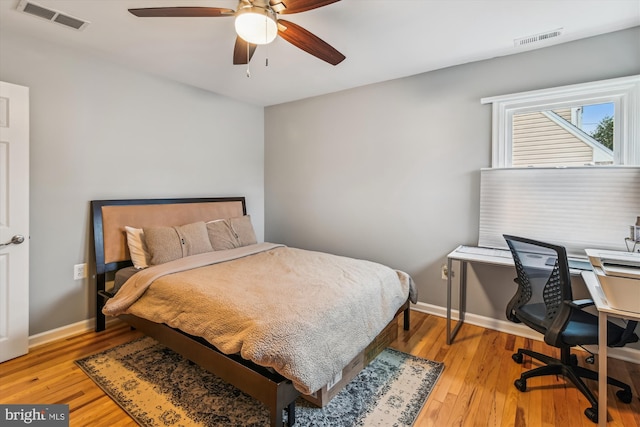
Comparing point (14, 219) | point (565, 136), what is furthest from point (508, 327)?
point (14, 219)

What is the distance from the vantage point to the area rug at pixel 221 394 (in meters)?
1.75

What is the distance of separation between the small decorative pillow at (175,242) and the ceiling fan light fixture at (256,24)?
6.16 ft

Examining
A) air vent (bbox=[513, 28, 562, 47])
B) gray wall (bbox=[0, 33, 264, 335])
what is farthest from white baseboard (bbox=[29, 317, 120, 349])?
air vent (bbox=[513, 28, 562, 47])

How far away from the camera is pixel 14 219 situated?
7.52 feet

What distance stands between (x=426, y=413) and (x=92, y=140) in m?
3.34

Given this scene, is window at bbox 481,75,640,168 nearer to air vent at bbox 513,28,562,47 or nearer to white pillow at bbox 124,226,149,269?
air vent at bbox 513,28,562,47

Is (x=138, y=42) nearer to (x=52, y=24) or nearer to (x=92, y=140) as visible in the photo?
(x=52, y=24)

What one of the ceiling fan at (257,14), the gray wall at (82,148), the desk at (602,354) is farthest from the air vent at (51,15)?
the desk at (602,354)

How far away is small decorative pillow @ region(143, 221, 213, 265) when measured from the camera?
9.13 feet

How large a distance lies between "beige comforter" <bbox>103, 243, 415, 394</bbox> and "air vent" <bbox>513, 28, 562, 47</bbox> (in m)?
2.09

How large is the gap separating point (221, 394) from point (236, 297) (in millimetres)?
605

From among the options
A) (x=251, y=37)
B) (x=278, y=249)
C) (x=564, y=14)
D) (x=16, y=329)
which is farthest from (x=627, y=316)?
(x=16, y=329)

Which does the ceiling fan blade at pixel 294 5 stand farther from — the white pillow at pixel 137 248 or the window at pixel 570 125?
the white pillow at pixel 137 248

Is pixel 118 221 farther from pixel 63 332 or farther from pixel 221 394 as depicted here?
pixel 221 394
